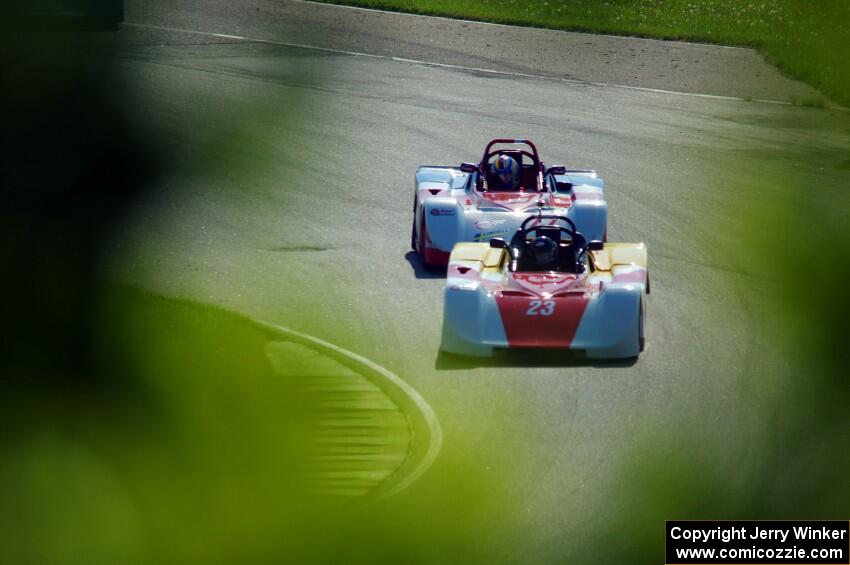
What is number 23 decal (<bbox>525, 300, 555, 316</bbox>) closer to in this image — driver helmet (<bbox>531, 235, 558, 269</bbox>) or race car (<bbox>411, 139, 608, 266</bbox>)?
driver helmet (<bbox>531, 235, 558, 269</bbox>)

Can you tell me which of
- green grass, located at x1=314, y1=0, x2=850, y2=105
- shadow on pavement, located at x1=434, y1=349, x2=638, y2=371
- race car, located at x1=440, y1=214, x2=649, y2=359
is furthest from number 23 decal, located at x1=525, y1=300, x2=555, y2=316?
green grass, located at x1=314, y1=0, x2=850, y2=105

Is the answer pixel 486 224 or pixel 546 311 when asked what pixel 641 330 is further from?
pixel 486 224

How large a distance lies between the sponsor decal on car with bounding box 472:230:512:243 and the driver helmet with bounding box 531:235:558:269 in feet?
6.29

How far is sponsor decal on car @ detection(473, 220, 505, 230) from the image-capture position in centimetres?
1431

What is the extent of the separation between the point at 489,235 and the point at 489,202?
0.78 meters

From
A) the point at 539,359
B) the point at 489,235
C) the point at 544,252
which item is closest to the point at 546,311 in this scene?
the point at 539,359

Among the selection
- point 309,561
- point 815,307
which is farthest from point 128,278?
point 815,307

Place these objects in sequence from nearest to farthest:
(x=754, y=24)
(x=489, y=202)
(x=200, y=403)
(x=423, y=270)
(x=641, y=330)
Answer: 1. (x=200, y=403)
2. (x=754, y=24)
3. (x=641, y=330)
4. (x=423, y=270)
5. (x=489, y=202)

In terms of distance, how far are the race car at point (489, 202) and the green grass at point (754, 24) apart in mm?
12096

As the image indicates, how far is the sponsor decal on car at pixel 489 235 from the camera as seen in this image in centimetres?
1427

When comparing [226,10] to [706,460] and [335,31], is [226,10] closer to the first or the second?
[335,31]

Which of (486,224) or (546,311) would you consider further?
(486,224)

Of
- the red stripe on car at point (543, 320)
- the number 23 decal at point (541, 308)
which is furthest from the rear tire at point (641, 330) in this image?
the number 23 decal at point (541, 308)

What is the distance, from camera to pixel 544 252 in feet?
40.4
